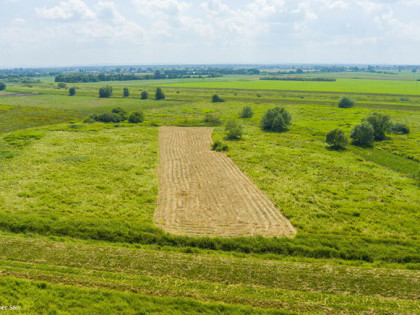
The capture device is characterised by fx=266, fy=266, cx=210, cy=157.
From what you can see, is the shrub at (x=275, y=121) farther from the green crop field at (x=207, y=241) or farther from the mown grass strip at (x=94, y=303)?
the mown grass strip at (x=94, y=303)

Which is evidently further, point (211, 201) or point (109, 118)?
point (109, 118)

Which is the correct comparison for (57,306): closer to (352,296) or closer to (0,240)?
(0,240)

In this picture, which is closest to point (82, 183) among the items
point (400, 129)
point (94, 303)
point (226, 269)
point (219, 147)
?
point (94, 303)

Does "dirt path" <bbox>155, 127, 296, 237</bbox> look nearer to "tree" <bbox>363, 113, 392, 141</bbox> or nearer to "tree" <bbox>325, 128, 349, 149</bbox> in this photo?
"tree" <bbox>325, 128, 349, 149</bbox>

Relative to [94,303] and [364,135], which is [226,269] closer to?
[94,303]

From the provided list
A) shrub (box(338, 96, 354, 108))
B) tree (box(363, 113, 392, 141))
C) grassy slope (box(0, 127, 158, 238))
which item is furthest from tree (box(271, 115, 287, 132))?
shrub (box(338, 96, 354, 108))

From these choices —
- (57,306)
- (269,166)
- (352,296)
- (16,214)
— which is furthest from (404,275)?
(16,214)
